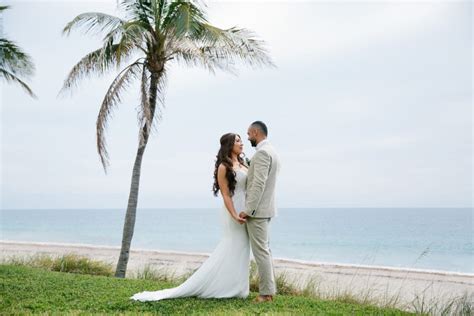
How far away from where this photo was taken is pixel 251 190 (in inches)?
288

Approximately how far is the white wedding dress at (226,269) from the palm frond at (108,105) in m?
4.86

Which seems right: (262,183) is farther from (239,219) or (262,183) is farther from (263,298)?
(263,298)

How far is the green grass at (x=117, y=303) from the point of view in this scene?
6992 millimetres

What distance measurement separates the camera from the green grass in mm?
6992

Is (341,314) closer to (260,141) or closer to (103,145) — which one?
(260,141)

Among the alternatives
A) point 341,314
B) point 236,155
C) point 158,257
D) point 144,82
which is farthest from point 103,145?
point 158,257

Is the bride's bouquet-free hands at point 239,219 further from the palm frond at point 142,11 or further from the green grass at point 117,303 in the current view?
the palm frond at point 142,11

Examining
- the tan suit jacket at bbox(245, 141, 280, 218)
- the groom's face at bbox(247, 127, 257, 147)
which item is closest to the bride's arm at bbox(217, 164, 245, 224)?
the tan suit jacket at bbox(245, 141, 280, 218)

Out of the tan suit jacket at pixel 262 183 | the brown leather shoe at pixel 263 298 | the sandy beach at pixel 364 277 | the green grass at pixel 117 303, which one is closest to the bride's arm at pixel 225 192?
the tan suit jacket at pixel 262 183

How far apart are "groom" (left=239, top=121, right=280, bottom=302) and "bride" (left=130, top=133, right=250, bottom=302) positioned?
229mm

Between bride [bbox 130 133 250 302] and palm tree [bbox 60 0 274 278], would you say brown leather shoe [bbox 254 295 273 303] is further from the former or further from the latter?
palm tree [bbox 60 0 274 278]

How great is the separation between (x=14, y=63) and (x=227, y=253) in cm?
1207

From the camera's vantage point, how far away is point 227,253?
7730 mm

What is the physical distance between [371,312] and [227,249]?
2.44m
